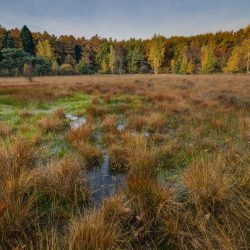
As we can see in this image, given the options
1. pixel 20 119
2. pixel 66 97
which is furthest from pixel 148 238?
pixel 66 97

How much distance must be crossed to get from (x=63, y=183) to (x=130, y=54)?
6714 cm

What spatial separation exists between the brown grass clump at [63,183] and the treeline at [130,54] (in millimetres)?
34435

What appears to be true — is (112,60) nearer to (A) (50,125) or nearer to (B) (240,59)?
(B) (240,59)

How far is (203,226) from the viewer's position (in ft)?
6.75

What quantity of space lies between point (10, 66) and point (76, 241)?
117ft

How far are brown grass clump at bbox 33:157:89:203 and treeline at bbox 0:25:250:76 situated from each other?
34.4 m

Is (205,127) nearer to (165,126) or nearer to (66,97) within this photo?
(165,126)

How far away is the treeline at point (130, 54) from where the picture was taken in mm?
46219

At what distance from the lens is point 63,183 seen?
2826mm

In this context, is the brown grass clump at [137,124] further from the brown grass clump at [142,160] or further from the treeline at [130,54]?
the treeline at [130,54]

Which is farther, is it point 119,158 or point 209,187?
point 119,158

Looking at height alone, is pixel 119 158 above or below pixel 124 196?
below

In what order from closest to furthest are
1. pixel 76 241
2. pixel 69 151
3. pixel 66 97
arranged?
pixel 76 241, pixel 69 151, pixel 66 97

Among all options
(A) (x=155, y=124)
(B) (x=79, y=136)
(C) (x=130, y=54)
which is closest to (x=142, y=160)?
(B) (x=79, y=136)
